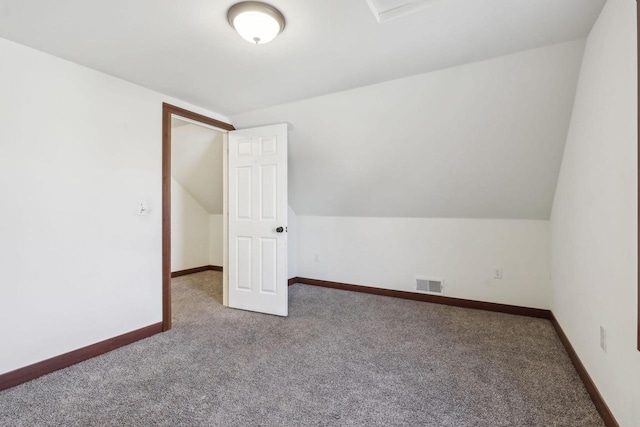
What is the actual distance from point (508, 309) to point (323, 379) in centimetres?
238

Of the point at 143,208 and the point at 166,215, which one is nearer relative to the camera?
the point at 143,208

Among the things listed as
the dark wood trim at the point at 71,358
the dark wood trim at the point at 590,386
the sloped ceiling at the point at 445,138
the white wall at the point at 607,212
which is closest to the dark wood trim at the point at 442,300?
the dark wood trim at the point at 590,386

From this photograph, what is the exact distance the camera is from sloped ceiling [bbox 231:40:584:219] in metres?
2.38

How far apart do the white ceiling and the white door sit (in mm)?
838

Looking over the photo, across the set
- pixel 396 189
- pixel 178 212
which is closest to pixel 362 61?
pixel 396 189

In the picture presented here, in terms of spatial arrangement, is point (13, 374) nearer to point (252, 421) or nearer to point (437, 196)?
point (252, 421)

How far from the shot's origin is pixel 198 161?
4539mm

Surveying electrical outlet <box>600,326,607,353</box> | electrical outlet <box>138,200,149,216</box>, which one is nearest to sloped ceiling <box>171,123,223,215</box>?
electrical outlet <box>138,200,149,216</box>

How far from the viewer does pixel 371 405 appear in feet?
5.93

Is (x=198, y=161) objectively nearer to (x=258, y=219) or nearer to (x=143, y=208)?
(x=258, y=219)

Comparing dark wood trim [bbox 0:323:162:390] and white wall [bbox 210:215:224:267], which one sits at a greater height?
white wall [bbox 210:215:224:267]

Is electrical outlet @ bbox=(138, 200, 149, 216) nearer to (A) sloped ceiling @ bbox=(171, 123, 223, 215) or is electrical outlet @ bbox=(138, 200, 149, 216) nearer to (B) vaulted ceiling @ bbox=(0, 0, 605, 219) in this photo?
(B) vaulted ceiling @ bbox=(0, 0, 605, 219)

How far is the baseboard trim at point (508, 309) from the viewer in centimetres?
170

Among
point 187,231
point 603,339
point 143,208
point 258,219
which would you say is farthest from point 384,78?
point 187,231
